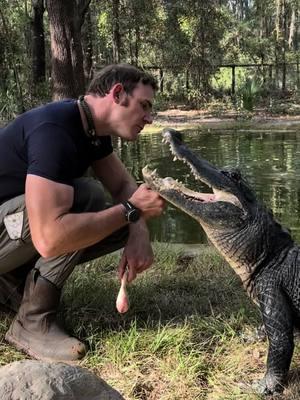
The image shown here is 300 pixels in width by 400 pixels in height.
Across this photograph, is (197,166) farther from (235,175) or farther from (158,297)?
(158,297)

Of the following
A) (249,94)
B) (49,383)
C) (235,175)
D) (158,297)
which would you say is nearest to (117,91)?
(235,175)

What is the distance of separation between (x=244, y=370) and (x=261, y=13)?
32847 mm

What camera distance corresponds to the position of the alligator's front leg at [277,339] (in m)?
2.33

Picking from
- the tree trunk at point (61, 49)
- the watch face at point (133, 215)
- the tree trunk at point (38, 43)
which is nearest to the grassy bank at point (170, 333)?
the watch face at point (133, 215)

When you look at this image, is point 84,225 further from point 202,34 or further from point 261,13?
point 261,13

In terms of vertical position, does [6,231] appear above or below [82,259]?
above

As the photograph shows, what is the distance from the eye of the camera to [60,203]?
2.39m

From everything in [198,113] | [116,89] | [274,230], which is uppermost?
[116,89]

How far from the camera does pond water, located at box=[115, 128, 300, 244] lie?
5.66 meters

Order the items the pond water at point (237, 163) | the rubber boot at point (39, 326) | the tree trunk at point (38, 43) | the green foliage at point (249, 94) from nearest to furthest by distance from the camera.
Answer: the rubber boot at point (39, 326)
the pond water at point (237, 163)
the green foliage at point (249, 94)
the tree trunk at point (38, 43)

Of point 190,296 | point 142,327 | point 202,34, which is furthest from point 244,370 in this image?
point 202,34

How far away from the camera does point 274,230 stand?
2623 mm

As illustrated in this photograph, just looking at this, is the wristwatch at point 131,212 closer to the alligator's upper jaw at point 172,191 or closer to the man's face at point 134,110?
the alligator's upper jaw at point 172,191

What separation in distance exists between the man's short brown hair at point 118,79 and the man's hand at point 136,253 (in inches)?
27.0
